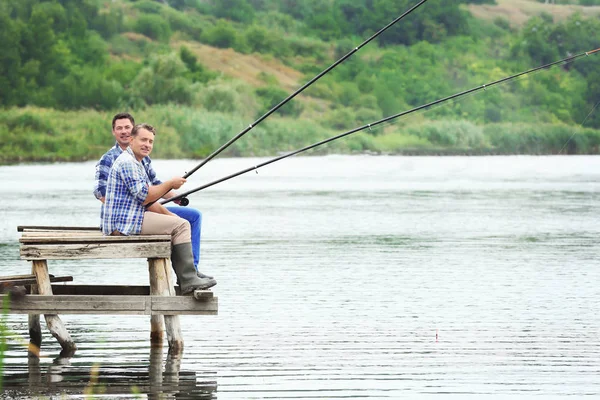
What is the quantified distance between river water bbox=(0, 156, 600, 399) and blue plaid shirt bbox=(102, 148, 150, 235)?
2.91 ft

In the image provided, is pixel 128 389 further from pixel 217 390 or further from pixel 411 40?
pixel 411 40

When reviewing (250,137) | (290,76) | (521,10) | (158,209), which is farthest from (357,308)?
(521,10)

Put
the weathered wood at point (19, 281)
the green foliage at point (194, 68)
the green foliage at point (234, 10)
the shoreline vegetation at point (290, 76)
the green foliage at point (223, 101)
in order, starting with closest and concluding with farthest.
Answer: the weathered wood at point (19, 281) < the shoreline vegetation at point (290, 76) < the green foliage at point (223, 101) < the green foliage at point (194, 68) < the green foliage at point (234, 10)

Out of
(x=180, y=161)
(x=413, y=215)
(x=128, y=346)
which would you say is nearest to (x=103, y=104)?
(x=180, y=161)

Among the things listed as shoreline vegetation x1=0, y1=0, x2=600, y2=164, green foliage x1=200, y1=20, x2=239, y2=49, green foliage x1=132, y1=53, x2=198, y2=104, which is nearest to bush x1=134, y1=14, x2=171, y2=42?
shoreline vegetation x1=0, y1=0, x2=600, y2=164

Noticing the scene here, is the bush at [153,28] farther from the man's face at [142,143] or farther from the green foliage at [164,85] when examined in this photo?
the man's face at [142,143]

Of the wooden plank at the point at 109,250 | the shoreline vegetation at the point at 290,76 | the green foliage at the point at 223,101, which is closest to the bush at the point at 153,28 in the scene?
the shoreline vegetation at the point at 290,76

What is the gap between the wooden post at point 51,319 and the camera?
941 centimetres

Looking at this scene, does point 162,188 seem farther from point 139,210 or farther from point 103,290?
point 103,290

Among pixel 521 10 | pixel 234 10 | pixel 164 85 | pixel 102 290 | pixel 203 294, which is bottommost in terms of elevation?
pixel 102 290

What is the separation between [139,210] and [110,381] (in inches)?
51.7

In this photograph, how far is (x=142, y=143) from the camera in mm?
9211

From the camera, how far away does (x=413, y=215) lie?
2430 centimetres

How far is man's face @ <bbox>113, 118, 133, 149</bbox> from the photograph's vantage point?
31.8 feet
